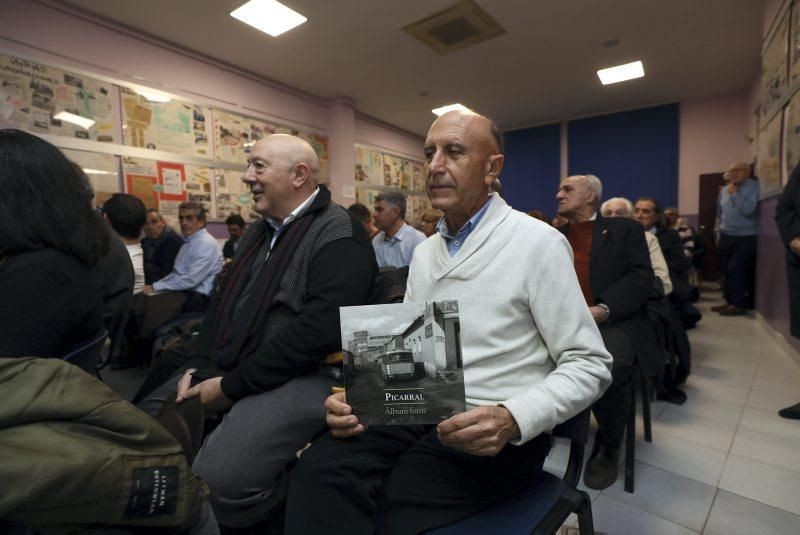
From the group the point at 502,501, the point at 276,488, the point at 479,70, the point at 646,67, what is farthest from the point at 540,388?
the point at 646,67

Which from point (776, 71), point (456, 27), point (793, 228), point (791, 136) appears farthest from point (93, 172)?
point (776, 71)

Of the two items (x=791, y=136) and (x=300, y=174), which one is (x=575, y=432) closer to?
(x=300, y=174)

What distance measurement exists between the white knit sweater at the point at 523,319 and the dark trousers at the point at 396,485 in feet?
0.46

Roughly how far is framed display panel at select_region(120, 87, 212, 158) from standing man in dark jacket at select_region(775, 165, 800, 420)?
522cm

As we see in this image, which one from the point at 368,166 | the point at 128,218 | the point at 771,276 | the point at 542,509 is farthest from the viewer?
the point at 368,166

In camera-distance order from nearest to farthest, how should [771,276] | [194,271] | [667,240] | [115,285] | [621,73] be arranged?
[115,285] < [194,271] < [667,240] < [771,276] < [621,73]

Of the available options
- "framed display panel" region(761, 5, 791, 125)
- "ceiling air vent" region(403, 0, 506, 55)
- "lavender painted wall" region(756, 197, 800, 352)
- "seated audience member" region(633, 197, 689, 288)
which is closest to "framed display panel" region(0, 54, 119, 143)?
"ceiling air vent" region(403, 0, 506, 55)

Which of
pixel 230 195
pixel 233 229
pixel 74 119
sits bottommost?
pixel 233 229

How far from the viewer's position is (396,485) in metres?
0.89

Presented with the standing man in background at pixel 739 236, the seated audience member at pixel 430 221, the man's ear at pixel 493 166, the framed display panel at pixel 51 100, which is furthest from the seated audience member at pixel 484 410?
the standing man in background at pixel 739 236

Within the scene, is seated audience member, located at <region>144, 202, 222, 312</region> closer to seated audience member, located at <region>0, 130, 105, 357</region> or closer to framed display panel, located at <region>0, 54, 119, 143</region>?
framed display panel, located at <region>0, 54, 119, 143</region>

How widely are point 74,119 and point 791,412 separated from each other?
5865 mm

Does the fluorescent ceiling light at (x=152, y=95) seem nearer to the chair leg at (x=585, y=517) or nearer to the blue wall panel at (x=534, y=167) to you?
the chair leg at (x=585, y=517)

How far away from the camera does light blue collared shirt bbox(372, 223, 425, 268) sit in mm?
3605
